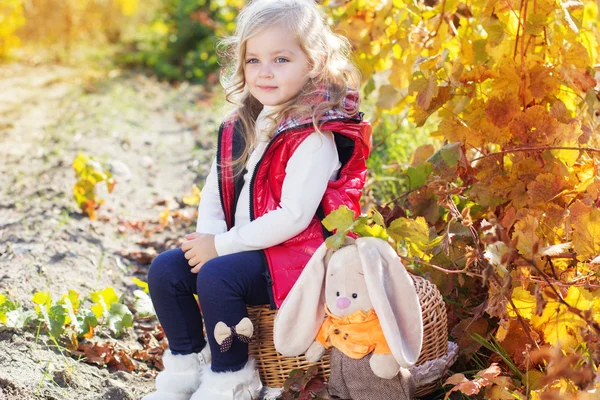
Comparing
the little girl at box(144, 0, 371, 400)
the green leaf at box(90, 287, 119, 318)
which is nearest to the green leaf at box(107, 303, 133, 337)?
the green leaf at box(90, 287, 119, 318)

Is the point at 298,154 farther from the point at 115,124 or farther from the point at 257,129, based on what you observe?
the point at 115,124

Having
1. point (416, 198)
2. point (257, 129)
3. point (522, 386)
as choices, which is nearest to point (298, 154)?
point (257, 129)

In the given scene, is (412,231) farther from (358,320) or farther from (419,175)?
(419,175)

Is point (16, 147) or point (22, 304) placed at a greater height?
point (22, 304)

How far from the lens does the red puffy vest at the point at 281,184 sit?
7.29 ft

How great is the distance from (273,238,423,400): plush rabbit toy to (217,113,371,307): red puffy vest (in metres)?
0.16

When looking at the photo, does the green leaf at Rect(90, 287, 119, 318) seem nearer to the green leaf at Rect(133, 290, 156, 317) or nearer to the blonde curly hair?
the green leaf at Rect(133, 290, 156, 317)

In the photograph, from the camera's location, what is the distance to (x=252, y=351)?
2.32 metres

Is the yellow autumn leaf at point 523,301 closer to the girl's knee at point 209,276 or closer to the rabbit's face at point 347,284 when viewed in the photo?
the rabbit's face at point 347,284

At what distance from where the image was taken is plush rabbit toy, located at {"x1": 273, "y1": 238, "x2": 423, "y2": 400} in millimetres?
1920

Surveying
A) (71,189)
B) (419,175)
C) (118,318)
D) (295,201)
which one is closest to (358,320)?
(295,201)

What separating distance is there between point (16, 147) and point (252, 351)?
11.1 feet

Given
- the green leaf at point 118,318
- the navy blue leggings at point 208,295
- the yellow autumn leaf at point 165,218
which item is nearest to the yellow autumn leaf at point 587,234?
the navy blue leggings at point 208,295

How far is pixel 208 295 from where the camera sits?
2.16m
